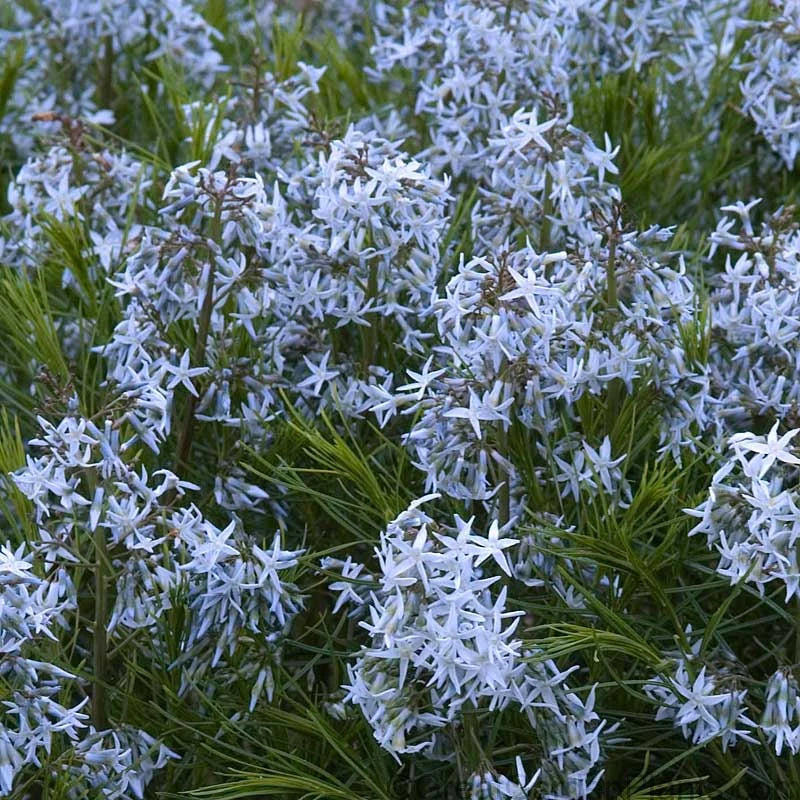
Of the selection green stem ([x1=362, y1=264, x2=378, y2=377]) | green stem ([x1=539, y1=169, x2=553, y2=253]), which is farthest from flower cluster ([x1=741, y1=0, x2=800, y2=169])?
green stem ([x1=362, y1=264, x2=378, y2=377])

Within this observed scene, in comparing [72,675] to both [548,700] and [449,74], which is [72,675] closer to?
[548,700]

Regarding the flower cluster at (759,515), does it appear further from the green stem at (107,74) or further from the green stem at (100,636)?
the green stem at (107,74)

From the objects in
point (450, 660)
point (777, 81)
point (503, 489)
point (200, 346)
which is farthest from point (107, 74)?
point (450, 660)

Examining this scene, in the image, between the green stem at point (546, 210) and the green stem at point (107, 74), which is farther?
the green stem at point (107, 74)

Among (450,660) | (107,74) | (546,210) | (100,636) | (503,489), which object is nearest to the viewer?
(450,660)

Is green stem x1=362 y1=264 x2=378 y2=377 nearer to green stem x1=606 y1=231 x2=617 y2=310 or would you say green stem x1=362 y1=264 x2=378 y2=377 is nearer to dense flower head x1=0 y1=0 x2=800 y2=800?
dense flower head x1=0 y1=0 x2=800 y2=800

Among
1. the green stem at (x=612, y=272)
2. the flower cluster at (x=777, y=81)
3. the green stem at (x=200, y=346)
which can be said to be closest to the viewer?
the green stem at (x=612, y=272)

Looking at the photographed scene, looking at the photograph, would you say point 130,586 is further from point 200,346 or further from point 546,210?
point 546,210

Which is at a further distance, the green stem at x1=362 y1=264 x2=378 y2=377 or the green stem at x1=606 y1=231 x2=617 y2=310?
the green stem at x1=362 y1=264 x2=378 y2=377

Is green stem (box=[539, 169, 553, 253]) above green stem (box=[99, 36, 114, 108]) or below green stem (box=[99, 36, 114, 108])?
above

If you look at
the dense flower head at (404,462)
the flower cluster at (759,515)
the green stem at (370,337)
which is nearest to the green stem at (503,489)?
the dense flower head at (404,462)

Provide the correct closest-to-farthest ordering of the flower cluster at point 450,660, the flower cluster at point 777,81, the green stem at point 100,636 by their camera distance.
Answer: the flower cluster at point 450,660 → the green stem at point 100,636 → the flower cluster at point 777,81
